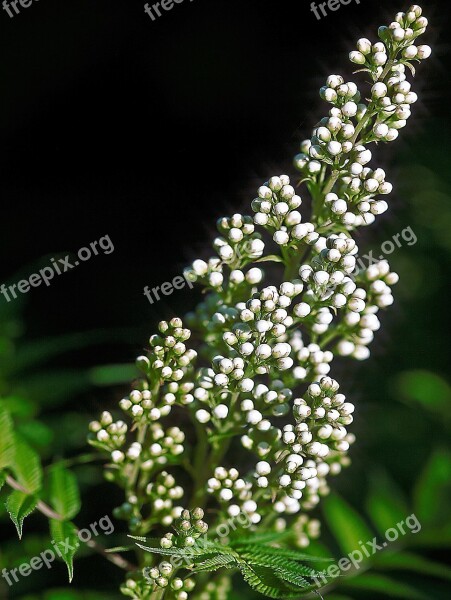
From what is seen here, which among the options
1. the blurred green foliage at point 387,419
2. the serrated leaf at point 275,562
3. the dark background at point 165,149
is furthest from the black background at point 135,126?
the serrated leaf at point 275,562

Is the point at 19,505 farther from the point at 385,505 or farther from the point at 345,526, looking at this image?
the point at 385,505

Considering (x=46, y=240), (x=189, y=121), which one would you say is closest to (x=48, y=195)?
(x=46, y=240)

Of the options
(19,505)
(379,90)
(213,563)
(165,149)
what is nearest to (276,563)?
(213,563)

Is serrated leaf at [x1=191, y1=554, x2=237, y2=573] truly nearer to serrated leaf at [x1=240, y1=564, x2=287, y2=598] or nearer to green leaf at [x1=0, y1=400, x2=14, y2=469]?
serrated leaf at [x1=240, y1=564, x2=287, y2=598]

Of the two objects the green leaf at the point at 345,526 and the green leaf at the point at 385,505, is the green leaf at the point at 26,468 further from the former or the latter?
the green leaf at the point at 385,505

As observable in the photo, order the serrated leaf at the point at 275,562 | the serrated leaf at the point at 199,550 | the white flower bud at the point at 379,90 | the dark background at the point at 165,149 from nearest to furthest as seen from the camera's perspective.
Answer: the serrated leaf at the point at 199,550, the serrated leaf at the point at 275,562, the white flower bud at the point at 379,90, the dark background at the point at 165,149

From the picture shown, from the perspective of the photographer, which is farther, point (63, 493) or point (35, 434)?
point (35, 434)

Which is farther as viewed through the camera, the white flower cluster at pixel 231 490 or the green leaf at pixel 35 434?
the green leaf at pixel 35 434
